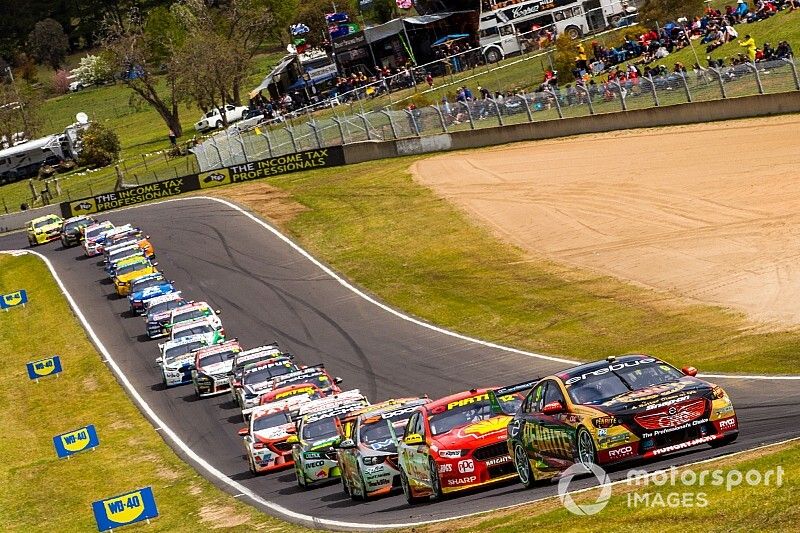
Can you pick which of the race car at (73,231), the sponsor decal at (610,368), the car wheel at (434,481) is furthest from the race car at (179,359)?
the race car at (73,231)

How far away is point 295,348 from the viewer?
132ft

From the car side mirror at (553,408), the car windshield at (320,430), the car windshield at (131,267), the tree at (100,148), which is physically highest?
the tree at (100,148)

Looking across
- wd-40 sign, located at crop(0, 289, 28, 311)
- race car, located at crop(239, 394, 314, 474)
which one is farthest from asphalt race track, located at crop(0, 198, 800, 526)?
wd-40 sign, located at crop(0, 289, 28, 311)

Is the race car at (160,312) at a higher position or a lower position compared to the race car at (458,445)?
lower

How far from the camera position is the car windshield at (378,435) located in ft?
68.6

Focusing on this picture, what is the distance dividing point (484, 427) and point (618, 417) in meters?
2.86

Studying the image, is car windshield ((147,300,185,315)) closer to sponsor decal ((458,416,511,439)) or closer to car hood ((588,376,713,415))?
sponsor decal ((458,416,511,439))

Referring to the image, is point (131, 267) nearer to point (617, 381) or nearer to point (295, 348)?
point (295, 348)

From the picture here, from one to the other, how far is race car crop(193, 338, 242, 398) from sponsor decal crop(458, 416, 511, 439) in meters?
19.9

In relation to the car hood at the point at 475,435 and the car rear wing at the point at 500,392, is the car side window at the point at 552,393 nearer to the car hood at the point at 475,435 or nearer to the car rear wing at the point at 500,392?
the car hood at the point at 475,435

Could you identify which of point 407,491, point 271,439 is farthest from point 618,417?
point 271,439

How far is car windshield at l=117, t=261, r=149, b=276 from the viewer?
55094 mm

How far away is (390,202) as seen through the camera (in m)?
57.5

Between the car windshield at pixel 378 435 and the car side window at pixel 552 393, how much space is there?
407cm
